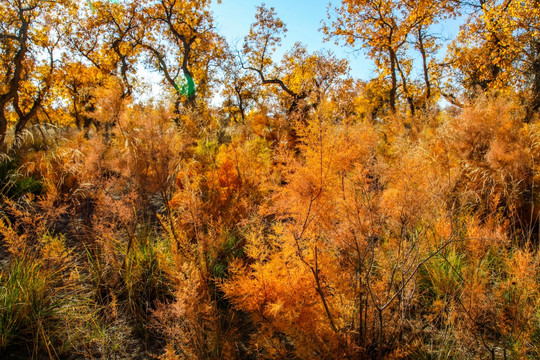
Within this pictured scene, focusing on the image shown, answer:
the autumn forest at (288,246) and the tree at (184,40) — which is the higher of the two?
the tree at (184,40)

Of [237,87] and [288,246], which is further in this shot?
[237,87]

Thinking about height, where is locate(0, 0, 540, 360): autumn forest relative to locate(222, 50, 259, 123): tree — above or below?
below

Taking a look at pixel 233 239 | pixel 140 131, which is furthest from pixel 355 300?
pixel 140 131

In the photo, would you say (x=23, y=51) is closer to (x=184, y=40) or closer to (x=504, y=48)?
(x=184, y=40)

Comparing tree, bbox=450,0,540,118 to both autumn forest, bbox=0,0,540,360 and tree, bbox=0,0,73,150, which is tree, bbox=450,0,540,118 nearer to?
autumn forest, bbox=0,0,540,360

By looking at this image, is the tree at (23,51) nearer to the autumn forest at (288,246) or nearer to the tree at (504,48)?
the autumn forest at (288,246)

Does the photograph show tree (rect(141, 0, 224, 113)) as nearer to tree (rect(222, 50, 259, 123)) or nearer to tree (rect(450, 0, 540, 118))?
tree (rect(222, 50, 259, 123))

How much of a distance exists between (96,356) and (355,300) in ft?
6.04

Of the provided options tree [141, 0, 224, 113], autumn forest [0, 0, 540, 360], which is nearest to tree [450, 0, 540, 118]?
autumn forest [0, 0, 540, 360]

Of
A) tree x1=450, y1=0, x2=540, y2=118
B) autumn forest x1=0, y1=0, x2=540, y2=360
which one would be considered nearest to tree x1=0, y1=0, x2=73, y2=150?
autumn forest x1=0, y1=0, x2=540, y2=360

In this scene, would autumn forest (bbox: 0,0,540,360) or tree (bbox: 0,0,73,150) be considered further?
tree (bbox: 0,0,73,150)

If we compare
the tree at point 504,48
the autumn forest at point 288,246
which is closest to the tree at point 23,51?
the autumn forest at point 288,246

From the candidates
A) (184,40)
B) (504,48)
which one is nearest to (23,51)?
(184,40)

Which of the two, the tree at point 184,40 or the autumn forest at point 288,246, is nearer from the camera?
the autumn forest at point 288,246
